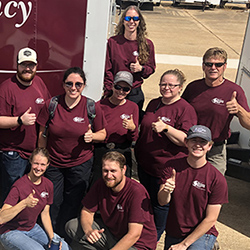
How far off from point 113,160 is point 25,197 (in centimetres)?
88

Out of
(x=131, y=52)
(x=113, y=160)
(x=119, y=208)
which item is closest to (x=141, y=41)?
(x=131, y=52)

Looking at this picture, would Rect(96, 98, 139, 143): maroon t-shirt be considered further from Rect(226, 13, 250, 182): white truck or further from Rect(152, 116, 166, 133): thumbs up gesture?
Rect(226, 13, 250, 182): white truck

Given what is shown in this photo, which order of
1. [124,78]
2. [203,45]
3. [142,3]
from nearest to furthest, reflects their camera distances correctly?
[124,78], [203,45], [142,3]

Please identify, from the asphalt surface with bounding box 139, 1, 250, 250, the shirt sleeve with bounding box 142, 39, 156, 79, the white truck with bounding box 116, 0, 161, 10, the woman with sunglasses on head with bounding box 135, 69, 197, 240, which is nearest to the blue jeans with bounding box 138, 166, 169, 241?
the woman with sunglasses on head with bounding box 135, 69, 197, 240

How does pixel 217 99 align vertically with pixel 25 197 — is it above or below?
above

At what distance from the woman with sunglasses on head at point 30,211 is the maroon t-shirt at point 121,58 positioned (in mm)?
1643

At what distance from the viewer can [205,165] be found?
3.63m

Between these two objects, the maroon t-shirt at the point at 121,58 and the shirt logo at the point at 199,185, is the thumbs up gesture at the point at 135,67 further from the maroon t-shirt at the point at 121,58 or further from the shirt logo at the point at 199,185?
the shirt logo at the point at 199,185

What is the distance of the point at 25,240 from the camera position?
379cm

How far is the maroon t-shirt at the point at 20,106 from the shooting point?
409cm

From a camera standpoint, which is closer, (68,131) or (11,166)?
(68,131)

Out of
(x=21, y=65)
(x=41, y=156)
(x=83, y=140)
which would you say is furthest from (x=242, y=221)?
(x=21, y=65)

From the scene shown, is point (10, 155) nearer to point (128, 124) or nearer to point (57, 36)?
point (128, 124)

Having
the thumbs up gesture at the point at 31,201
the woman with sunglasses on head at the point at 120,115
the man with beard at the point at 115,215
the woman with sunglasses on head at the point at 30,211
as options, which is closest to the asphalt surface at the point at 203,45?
the man with beard at the point at 115,215
